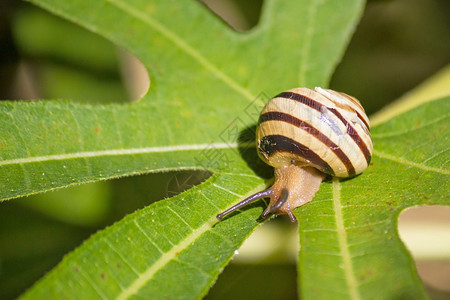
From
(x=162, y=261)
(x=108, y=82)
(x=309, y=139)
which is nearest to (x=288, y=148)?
(x=309, y=139)

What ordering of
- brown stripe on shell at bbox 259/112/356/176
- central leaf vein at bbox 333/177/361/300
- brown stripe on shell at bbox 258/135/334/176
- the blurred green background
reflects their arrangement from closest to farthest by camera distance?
central leaf vein at bbox 333/177/361/300 → brown stripe on shell at bbox 259/112/356/176 → brown stripe on shell at bbox 258/135/334/176 → the blurred green background

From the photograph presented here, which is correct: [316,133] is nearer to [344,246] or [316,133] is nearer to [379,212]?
[379,212]

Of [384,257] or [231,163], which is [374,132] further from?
[384,257]

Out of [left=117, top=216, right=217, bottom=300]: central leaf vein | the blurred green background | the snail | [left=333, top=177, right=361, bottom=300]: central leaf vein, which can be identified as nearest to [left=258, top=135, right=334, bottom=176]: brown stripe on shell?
the snail

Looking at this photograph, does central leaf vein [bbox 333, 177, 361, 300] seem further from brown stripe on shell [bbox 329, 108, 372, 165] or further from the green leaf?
brown stripe on shell [bbox 329, 108, 372, 165]

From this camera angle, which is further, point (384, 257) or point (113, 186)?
point (113, 186)

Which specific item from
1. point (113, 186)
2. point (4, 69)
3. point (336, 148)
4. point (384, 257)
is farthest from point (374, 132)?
point (4, 69)

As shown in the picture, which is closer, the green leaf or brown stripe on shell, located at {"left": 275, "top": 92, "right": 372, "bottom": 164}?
the green leaf
